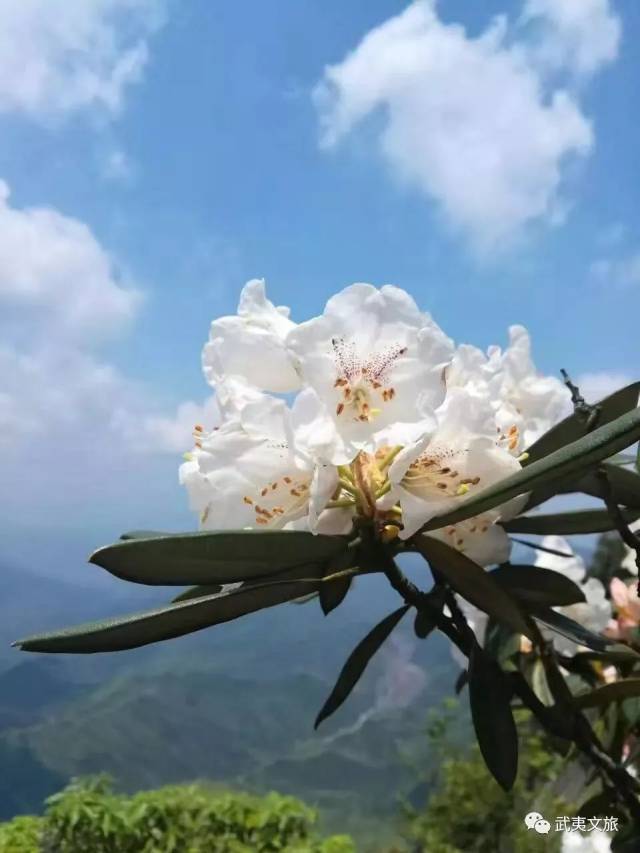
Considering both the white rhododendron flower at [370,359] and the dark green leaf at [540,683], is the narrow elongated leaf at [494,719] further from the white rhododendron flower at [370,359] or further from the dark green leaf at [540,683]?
the dark green leaf at [540,683]

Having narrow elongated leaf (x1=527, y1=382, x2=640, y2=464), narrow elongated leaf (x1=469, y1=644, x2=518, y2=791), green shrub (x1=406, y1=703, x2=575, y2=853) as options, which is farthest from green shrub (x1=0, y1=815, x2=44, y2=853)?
narrow elongated leaf (x1=527, y1=382, x2=640, y2=464)

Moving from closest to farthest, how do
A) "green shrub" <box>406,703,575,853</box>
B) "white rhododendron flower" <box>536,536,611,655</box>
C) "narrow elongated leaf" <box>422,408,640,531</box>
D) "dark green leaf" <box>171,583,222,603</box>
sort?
"narrow elongated leaf" <box>422,408,640,531</box>
"dark green leaf" <box>171,583,222,603</box>
"white rhododendron flower" <box>536,536,611,655</box>
"green shrub" <box>406,703,575,853</box>

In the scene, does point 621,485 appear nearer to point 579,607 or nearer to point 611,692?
point 611,692

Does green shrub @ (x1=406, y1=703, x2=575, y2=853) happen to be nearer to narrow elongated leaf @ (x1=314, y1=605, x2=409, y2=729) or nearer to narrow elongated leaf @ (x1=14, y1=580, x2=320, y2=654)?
narrow elongated leaf @ (x1=314, y1=605, x2=409, y2=729)

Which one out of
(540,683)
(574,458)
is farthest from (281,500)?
(540,683)

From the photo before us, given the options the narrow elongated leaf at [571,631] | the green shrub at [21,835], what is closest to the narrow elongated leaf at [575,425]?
the narrow elongated leaf at [571,631]

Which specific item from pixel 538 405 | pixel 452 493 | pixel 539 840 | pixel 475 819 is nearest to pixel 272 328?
pixel 452 493
